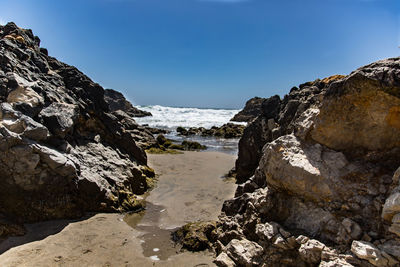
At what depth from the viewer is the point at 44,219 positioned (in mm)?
6547

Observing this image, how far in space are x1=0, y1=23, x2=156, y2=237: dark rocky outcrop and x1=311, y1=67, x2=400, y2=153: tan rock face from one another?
6426 millimetres

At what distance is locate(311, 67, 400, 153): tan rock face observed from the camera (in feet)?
14.1

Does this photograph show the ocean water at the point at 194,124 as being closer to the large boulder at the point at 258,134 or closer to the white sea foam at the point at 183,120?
the white sea foam at the point at 183,120

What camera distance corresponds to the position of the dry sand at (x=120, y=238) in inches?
202

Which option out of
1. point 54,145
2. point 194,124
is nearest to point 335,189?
point 54,145

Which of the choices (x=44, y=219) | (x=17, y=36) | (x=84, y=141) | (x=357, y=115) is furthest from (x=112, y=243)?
(x=17, y=36)

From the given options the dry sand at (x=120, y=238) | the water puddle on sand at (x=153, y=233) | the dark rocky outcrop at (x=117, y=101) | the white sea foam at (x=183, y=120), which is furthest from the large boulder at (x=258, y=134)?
the dark rocky outcrop at (x=117, y=101)

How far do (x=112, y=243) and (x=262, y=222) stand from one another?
3.62 metres

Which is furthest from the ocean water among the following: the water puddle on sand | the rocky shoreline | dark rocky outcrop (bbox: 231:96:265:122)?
the rocky shoreline

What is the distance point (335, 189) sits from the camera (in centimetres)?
438

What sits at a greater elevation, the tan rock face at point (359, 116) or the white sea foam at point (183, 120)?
the white sea foam at point (183, 120)

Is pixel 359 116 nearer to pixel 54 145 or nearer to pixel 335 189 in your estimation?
pixel 335 189

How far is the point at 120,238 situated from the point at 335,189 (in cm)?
512

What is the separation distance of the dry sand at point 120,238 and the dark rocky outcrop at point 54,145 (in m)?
0.58
